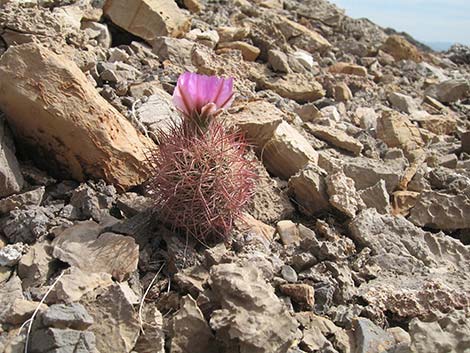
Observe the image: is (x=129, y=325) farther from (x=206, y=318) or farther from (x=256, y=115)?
(x=256, y=115)

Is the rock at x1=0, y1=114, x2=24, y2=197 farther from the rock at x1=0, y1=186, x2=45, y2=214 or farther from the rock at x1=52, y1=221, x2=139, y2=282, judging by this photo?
the rock at x1=52, y1=221, x2=139, y2=282

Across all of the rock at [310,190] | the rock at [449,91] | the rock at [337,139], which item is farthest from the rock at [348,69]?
the rock at [310,190]

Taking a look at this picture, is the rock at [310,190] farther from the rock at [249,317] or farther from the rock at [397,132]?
the rock at [397,132]

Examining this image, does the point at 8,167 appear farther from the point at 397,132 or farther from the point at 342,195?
the point at 397,132

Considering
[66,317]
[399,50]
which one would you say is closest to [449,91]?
[399,50]

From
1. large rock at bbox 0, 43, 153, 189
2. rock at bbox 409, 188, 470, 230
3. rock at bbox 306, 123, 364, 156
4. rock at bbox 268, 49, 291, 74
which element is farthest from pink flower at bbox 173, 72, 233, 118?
rock at bbox 268, 49, 291, 74
